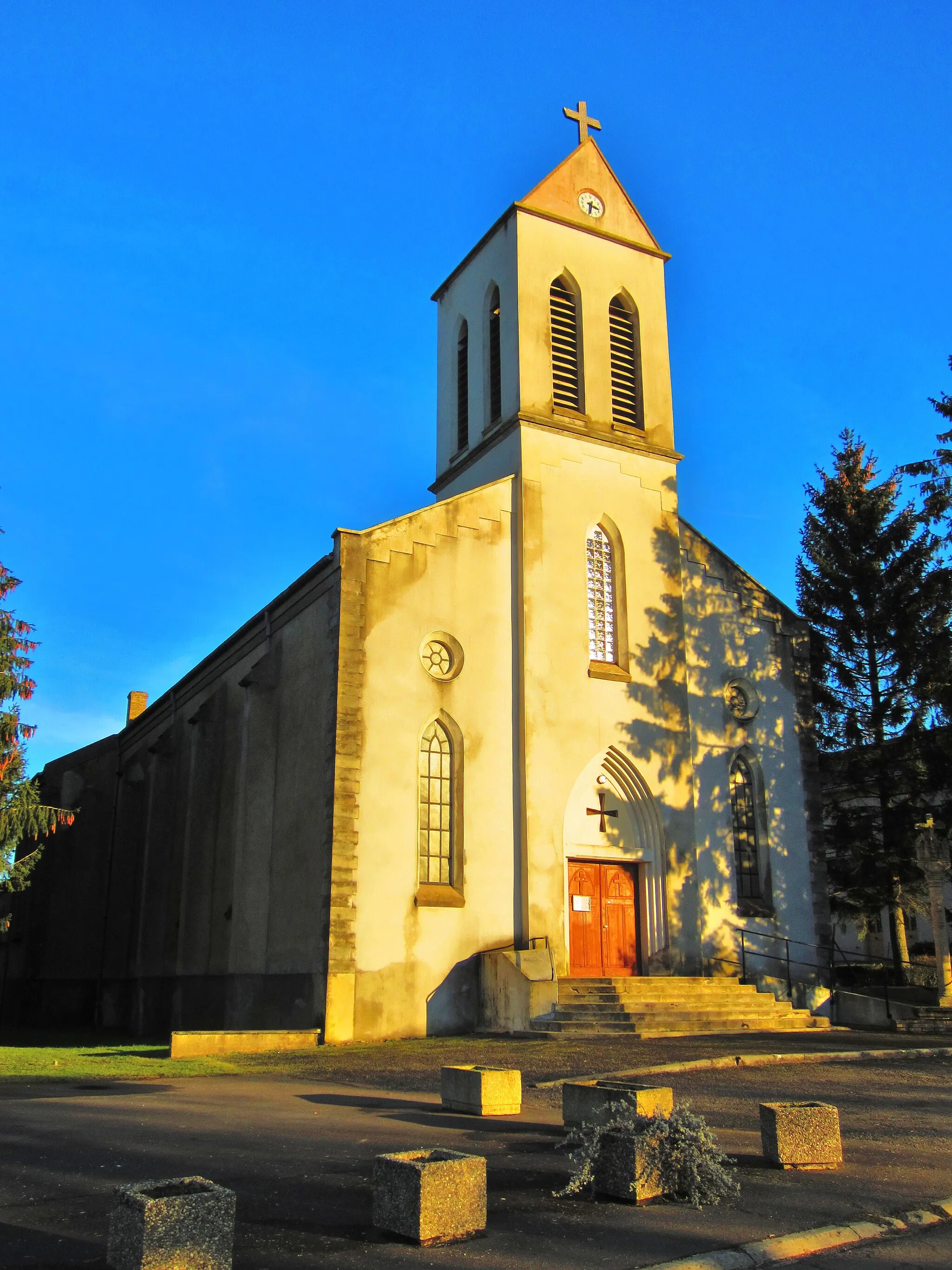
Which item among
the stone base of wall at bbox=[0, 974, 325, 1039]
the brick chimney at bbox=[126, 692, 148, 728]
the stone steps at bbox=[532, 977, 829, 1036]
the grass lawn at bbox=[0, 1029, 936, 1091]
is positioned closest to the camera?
the grass lawn at bbox=[0, 1029, 936, 1091]

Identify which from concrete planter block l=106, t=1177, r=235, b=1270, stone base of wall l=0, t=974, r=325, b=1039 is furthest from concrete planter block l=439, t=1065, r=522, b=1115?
stone base of wall l=0, t=974, r=325, b=1039

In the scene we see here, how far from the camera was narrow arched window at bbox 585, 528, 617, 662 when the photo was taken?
2422cm

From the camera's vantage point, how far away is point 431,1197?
5.89 m

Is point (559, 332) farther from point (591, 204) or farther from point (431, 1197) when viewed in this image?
point (431, 1197)

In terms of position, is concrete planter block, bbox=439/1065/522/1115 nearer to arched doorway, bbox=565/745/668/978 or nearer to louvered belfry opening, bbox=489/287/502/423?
arched doorway, bbox=565/745/668/978

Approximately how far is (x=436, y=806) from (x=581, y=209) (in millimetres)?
15445

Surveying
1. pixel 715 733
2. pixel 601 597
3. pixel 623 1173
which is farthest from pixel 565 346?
pixel 623 1173

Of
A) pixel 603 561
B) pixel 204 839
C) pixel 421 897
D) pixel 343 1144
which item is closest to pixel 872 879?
pixel 603 561

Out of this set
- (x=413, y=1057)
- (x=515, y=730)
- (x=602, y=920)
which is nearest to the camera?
Answer: (x=413, y=1057)

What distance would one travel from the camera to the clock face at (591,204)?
2695 centimetres

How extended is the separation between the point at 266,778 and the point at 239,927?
329 cm

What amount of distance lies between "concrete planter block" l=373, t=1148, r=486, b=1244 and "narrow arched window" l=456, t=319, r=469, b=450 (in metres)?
21.9

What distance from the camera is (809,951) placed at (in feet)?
79.6

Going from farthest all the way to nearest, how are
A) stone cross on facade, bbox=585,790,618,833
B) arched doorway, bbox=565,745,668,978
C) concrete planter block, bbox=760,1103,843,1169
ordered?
stone cross on facade, bbox=585,790,618,833 → arched doorway, bbox=565,745,668,978 → concrete planter block, bbox=760,1103,843,1169
